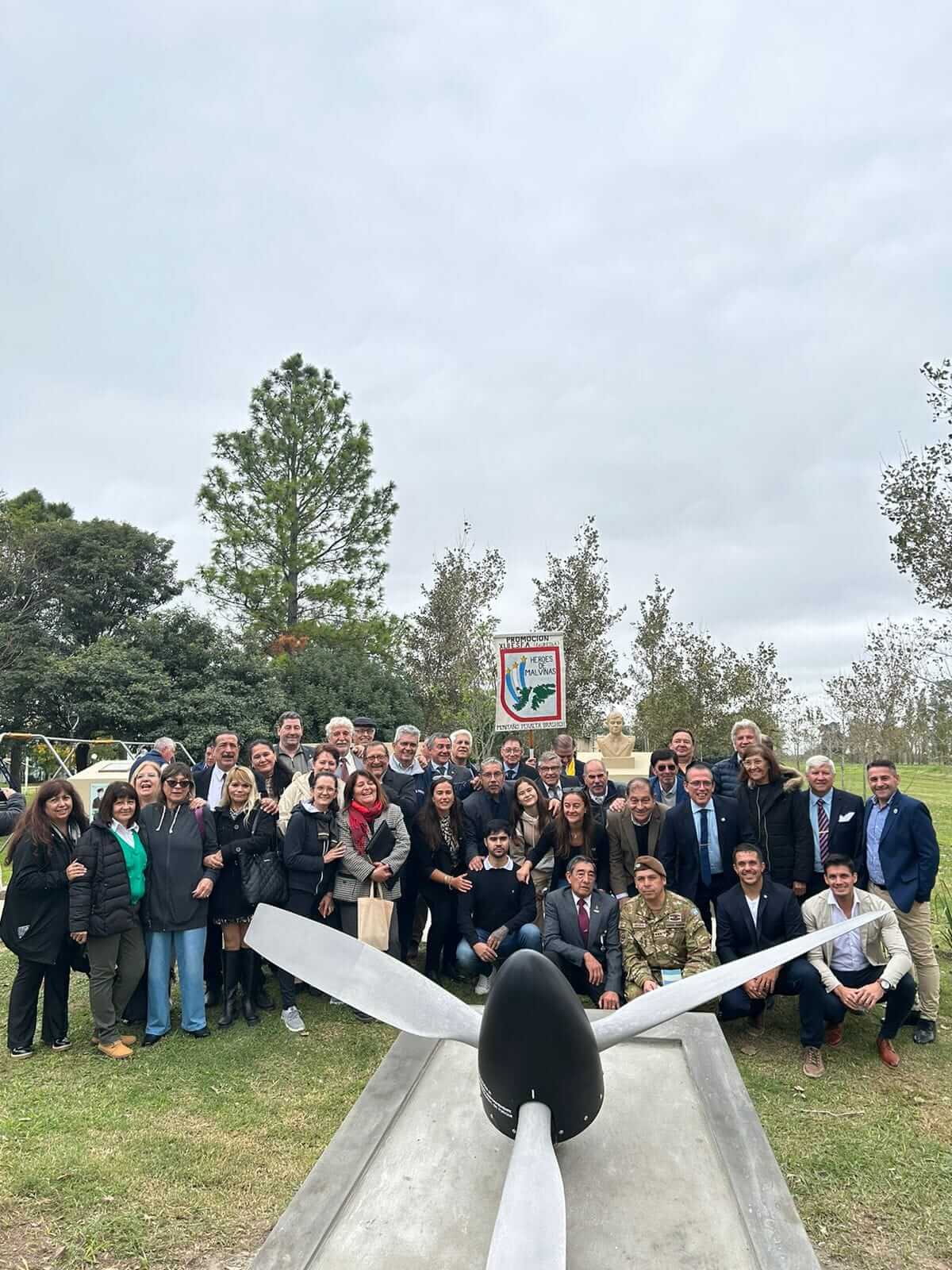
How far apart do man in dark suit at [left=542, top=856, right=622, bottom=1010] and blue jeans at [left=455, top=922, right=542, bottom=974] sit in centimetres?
14

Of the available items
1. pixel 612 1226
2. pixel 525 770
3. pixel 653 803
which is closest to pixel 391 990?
pixel 612 1226

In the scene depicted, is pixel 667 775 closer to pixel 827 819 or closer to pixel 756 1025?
pixel 827 819

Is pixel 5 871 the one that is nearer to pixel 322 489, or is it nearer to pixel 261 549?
pixel 261 549

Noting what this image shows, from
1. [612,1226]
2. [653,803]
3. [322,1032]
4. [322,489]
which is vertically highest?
[322,489]

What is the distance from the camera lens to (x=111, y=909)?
5.48m

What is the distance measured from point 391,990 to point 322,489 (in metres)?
28.3

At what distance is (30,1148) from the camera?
4297mm

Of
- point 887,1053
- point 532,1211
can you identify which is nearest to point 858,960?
point 887,1053

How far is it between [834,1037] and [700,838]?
167 centimetres

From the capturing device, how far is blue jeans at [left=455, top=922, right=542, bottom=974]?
20.5 feet

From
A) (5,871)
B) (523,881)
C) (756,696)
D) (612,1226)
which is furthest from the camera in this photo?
(756,696)

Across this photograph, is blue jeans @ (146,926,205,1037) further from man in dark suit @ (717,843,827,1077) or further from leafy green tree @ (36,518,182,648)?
leafy green tree @ (36,518,182,648)

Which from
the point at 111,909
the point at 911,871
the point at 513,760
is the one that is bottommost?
the point at 111,909

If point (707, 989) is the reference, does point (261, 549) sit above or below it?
above
